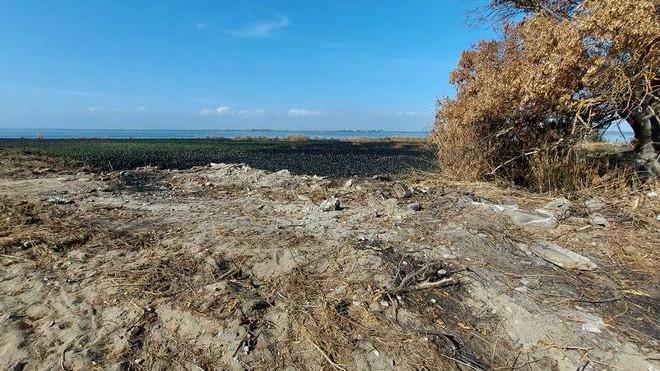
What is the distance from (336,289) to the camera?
3.11 m

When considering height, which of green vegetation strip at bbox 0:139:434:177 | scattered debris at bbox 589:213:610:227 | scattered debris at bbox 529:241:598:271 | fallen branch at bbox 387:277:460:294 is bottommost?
green vegetation strip at bbox 0:139:434:177

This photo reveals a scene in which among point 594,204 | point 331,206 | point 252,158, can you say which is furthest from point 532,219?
point 252,158

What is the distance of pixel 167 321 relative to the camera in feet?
9.12

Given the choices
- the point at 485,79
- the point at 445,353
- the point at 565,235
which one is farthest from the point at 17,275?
the point at 485,79

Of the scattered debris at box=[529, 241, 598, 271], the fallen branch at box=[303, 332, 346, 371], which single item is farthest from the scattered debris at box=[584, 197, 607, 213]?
the fallen branch at box=[303, 332, 346, 371]

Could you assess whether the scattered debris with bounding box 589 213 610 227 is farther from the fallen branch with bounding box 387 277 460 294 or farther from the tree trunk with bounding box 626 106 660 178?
the tree trunk with bounding box 626 106 660 178

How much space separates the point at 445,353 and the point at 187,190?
627 cm

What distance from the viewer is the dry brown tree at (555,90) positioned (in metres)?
5.16

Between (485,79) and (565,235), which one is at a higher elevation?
(485,79)

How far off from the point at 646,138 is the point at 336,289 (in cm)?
677

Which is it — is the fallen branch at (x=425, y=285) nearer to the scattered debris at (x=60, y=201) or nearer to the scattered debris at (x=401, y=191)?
the scattered debris at (x=401, y=191)

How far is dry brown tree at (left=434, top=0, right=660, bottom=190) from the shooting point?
516 centimetres

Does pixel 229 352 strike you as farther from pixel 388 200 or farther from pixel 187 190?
pixel 187 190

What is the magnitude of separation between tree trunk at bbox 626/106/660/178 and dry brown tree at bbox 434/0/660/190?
16mm
